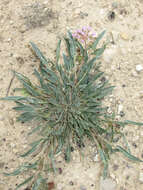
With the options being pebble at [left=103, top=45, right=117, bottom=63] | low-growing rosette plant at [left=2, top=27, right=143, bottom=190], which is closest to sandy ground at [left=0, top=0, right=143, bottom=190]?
pebble at [left=103, top=45, right=117, bottom=63]

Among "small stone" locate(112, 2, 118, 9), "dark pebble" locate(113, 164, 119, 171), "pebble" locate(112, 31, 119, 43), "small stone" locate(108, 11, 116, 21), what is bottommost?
"dark pebble" locate(113, 164, 119, 171)

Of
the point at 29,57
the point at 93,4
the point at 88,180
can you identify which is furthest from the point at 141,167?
the point at 93,4

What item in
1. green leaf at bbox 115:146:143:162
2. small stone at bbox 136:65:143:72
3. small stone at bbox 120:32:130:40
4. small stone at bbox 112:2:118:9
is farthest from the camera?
small stone at bbox 112:2:118:9

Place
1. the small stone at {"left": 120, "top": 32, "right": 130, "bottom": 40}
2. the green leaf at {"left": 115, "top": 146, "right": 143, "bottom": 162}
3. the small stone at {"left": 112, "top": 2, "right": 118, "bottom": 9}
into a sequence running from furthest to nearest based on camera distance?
the small stone at {"left": 112, "top": 2, "right": 118, "bottom": 9} → the small stone at {"left": 120, "top": 32, "right": 130, "bottom": 40} → the green leaf at {"left": 115, "top": 146, "right": 143, "bottom": 162}

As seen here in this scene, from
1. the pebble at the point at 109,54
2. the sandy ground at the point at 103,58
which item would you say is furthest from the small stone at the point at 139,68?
the pebble at the point at 109,54

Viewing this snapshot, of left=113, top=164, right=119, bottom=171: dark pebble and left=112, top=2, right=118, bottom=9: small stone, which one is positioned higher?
left=112, top=2, right=118, bottom=9: small stone

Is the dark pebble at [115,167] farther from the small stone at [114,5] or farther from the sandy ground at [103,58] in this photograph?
the small stone at [114,5]

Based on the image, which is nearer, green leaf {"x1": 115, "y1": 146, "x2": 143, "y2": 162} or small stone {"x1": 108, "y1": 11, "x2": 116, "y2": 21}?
green leaf {"x1": 115, "y1": 146, "x2": 143, "y2": 162}

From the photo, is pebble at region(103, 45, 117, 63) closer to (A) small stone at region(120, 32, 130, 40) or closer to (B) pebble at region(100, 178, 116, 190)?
(A) small stone at region(120, 32, 130, 40)

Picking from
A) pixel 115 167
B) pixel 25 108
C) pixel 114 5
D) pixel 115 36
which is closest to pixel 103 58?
pixel 115 36
